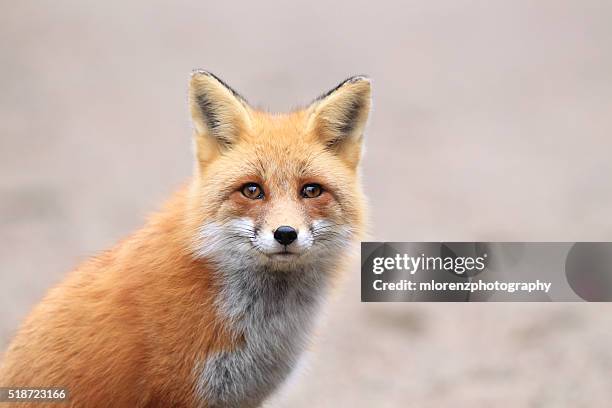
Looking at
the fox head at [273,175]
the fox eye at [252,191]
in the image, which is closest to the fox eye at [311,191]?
the fox head at [273,175]

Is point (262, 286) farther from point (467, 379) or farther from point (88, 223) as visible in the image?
point (88, 223)

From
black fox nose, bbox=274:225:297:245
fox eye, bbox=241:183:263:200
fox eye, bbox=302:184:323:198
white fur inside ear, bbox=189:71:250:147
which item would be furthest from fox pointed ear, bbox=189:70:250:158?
black fox nose, bbox=274:225:297:245

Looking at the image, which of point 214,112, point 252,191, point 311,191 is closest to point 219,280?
point 252,191

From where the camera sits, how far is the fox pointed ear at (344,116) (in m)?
3.44

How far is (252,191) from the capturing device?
330 cm

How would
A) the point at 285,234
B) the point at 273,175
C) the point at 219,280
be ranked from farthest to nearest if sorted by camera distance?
the point at 219,280 < the point at 273,175 < the point at 285,234

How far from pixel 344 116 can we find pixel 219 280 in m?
0.83

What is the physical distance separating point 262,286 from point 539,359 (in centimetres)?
288

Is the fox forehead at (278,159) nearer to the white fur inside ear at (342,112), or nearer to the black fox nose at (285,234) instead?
the white fur inside ear at (342,112)

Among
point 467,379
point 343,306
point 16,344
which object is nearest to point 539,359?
point 467,379

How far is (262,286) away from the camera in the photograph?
137 inches

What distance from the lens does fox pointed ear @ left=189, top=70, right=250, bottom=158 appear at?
3.41 m

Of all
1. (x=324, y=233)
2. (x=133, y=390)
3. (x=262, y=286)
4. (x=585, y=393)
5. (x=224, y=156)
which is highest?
(x=224, y=156)

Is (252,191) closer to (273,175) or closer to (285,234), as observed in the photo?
(273,175)
